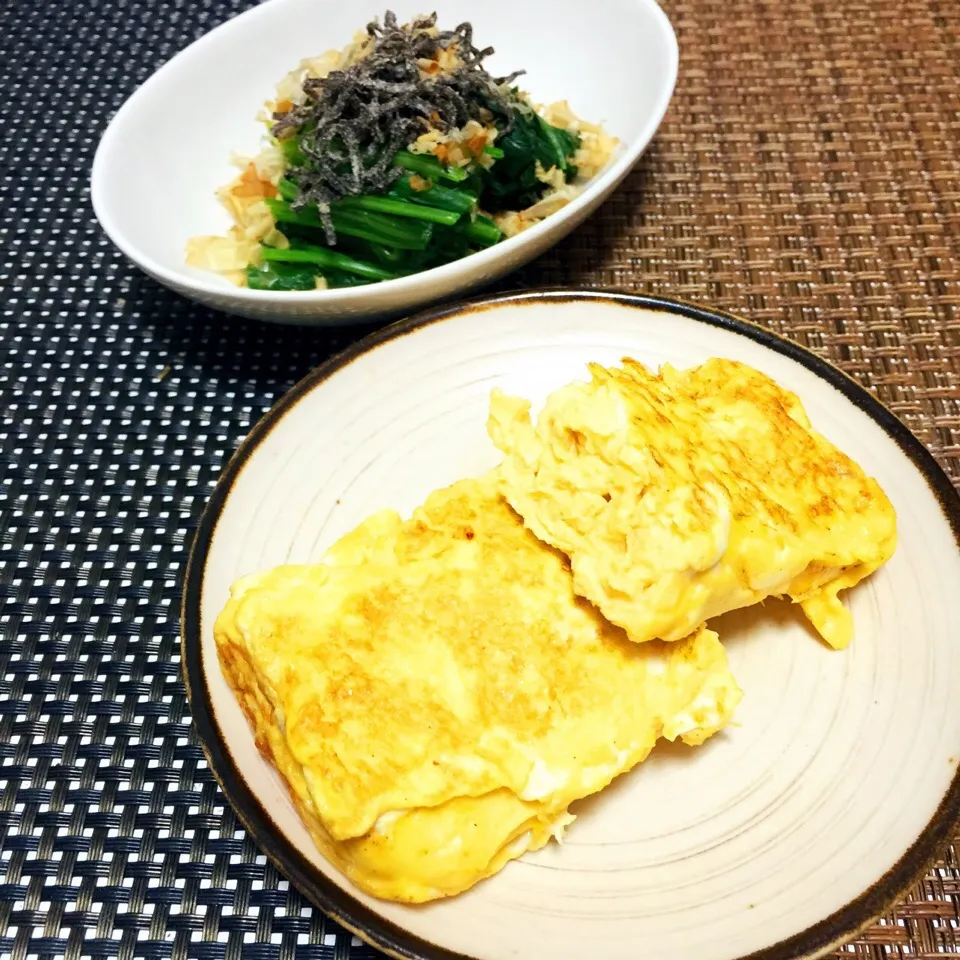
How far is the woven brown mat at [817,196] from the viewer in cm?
263

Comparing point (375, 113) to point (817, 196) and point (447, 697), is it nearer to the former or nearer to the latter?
point (817, 196)

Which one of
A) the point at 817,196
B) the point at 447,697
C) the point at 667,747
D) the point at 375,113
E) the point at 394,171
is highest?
the point at 375,113

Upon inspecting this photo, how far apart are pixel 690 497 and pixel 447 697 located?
60 centimetres

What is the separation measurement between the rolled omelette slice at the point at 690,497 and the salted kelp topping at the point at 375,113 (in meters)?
1.09

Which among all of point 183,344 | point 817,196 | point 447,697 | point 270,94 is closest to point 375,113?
point 270,94

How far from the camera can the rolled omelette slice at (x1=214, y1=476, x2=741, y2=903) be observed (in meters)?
1.46

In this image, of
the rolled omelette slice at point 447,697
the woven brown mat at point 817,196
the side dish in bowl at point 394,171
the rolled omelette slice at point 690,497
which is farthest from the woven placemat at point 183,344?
the rolled omelette slice at point 690,497

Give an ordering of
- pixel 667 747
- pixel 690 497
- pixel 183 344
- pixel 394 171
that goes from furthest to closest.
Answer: pixel 183 344, pixel 394 171, pixel 667 747, pixel 690 497

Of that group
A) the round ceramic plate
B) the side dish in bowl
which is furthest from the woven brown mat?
the round ceramic plate

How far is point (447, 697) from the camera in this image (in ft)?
5.11

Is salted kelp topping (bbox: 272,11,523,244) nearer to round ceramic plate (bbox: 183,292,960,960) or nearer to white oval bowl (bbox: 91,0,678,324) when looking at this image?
white oval bowl (bbox: 91,0,678,324)

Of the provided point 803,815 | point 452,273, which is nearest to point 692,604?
point 803,815

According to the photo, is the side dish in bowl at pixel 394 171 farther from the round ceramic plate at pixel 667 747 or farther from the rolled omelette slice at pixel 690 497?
the rolled omelette slice at pixel 690 497

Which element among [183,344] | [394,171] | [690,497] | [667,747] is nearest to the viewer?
[690,497]
